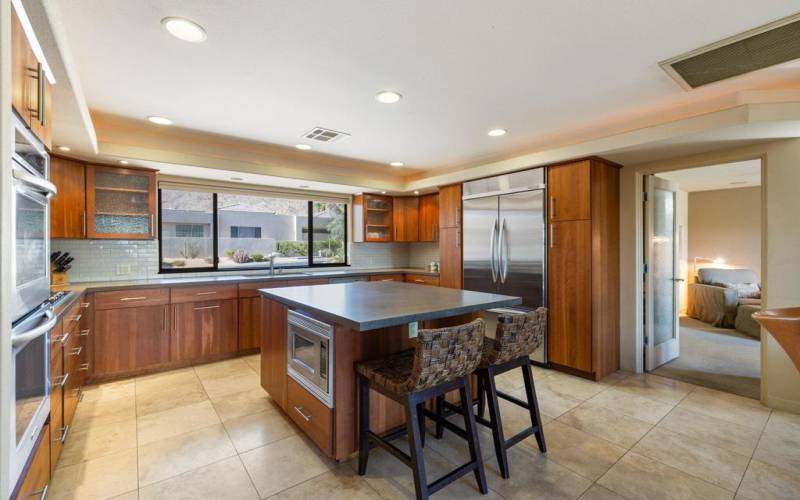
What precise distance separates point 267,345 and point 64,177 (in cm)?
261

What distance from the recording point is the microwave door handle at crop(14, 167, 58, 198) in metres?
1.32

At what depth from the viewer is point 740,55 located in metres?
2.12

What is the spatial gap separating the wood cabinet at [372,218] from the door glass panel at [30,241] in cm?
408

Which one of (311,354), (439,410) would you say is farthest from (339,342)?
(439,410)

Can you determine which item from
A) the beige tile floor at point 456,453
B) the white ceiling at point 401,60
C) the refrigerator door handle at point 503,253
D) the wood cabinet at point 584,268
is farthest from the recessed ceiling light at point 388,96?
the beige tile floor at point 456,453

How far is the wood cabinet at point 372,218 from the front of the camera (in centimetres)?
577

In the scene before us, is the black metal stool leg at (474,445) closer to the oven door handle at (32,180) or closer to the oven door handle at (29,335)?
the oven door handle at (29,335)

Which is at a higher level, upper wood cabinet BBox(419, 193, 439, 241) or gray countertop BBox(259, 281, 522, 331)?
upper wood cabinet BBox(419, 193, 439, 241)

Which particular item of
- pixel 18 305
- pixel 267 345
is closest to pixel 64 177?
pixel 267 345

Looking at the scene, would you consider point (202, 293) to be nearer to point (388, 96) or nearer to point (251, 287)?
point (251, 287)

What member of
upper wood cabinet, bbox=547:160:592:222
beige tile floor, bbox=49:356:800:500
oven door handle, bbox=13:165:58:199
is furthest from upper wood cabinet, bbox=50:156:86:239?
upper wood cabinet, bbox=547:160:592:222

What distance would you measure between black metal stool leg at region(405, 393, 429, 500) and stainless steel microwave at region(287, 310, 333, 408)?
0.56 m

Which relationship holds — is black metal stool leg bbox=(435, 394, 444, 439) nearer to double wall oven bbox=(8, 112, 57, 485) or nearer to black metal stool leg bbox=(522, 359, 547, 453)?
black metal stool leg bbox=(522, 359, 547, 453)

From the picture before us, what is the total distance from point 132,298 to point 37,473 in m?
2.32
